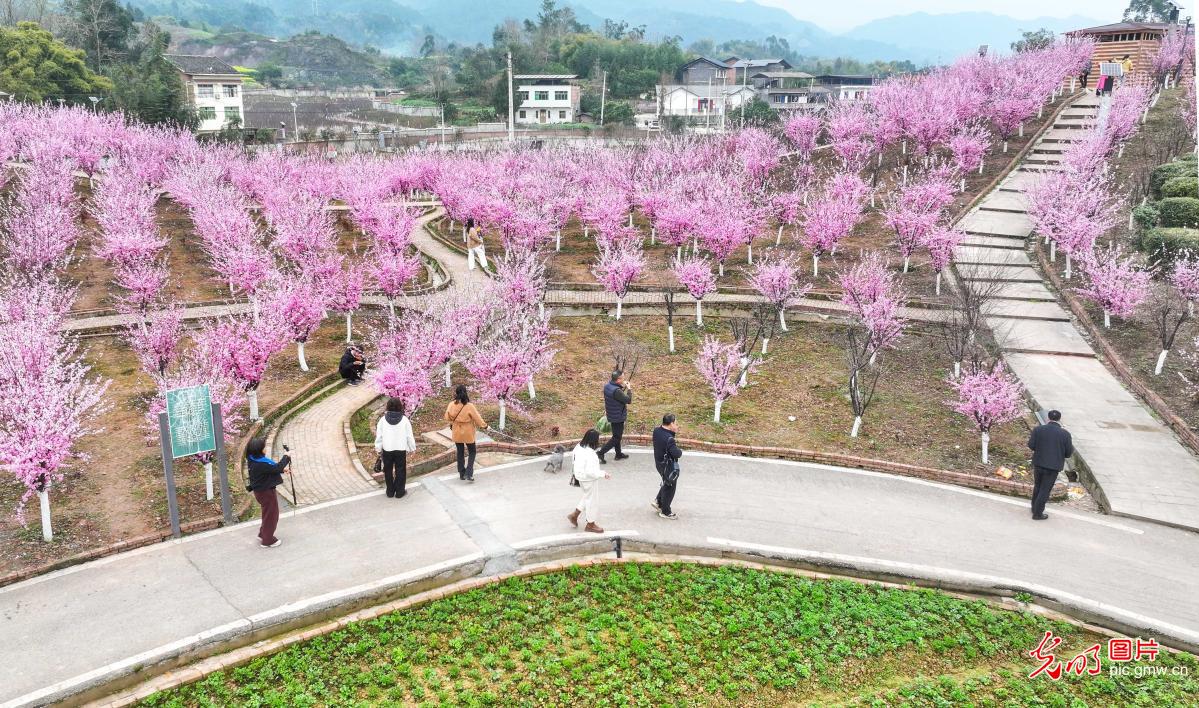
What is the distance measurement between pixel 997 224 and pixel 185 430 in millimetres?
30165

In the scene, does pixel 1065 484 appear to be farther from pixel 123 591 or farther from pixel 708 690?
pixel 123 591

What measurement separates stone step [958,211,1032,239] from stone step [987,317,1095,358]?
27.8 feet

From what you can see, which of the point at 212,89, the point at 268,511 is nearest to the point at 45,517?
the point at 268,511

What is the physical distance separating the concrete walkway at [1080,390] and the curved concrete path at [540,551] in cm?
104

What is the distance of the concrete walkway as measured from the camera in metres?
13.3

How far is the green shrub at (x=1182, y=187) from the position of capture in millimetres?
25814

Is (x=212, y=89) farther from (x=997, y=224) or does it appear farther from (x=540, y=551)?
(x=540, y=551)

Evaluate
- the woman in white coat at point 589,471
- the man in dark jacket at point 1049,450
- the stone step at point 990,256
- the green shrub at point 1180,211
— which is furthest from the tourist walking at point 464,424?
the green shrub at point 1180,211

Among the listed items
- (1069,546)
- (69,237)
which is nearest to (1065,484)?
(1069,546)

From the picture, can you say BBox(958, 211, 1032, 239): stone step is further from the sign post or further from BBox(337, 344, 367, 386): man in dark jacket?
the sign post

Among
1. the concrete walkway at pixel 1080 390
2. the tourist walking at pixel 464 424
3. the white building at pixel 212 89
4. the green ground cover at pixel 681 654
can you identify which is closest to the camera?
the green ground cover at pixel 681 654

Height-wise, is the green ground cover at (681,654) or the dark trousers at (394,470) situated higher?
the dark trousers at (394,470)

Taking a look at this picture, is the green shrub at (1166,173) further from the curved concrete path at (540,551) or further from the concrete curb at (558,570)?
the concrete curb at (558,570)

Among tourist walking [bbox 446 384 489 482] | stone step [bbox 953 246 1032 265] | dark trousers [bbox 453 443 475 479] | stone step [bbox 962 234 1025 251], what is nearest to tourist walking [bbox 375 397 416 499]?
tourist walking [bbox 446 384 489 482]
